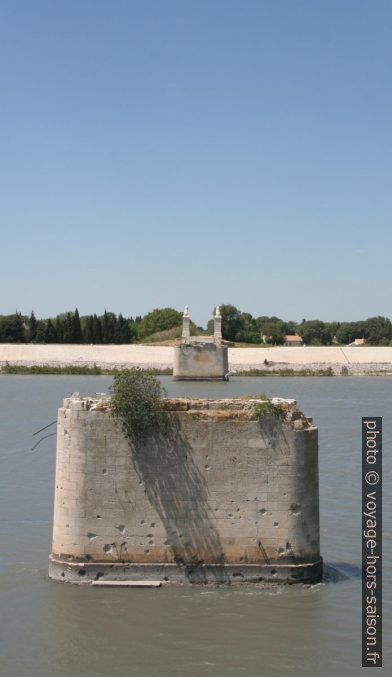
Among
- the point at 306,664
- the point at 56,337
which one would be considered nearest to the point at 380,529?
the point at 306,664

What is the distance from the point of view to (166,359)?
11506 cm

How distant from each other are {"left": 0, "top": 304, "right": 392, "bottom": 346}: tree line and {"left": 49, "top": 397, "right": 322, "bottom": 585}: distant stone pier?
112065mm

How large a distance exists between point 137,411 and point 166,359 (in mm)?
98871

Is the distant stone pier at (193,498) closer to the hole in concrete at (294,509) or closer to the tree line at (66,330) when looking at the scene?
the hole in concrete at (294,509)

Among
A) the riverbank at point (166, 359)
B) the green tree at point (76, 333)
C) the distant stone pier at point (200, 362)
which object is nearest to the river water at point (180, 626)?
the distant stone pier at point (200, 362)

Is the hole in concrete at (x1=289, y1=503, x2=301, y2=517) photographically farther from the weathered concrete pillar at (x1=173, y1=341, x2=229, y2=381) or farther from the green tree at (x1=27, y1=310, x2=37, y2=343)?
the green tree at (x1=27, y1=310, x2=37, y2=343)

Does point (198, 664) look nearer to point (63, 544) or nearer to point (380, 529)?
point (63, 544)

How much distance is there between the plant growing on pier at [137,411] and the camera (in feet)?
53.4

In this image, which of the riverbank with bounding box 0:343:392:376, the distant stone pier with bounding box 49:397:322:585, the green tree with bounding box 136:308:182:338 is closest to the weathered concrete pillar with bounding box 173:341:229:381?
the riverbank with bounding box 0:343:392:376

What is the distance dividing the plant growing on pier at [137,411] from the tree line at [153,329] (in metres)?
112

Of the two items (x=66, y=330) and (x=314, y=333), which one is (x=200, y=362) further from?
(x=314, y=333)

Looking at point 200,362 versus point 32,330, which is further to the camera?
point 32,330

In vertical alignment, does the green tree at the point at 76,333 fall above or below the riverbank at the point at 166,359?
above

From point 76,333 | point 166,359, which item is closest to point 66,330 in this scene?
point 76,333
